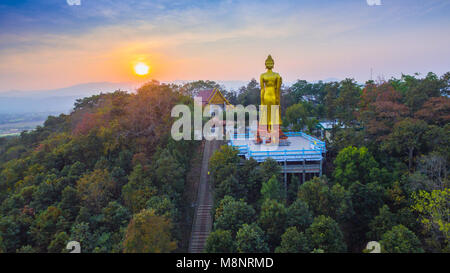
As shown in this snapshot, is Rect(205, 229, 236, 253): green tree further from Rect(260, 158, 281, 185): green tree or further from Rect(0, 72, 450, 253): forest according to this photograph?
Rect(260, 158, 281, 185): green tree

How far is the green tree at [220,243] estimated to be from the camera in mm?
9961

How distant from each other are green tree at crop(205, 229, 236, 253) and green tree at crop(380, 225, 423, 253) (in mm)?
5457

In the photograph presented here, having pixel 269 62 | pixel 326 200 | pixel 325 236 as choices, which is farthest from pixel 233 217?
pixel 269 62

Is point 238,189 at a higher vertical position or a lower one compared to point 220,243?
higher

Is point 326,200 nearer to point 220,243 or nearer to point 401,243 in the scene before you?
point 401,243

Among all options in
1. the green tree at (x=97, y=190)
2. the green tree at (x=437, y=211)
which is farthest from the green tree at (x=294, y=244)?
the green tree at (x=97, y=190)

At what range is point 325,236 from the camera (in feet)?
33.5

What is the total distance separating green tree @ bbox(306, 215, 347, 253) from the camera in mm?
10125

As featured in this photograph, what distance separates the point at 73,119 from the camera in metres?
29.4

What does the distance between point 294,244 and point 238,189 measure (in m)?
4.81

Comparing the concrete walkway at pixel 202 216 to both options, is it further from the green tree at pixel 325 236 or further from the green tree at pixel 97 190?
the green tree at pixel 325 236

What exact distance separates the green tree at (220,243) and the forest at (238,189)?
40 millimetres

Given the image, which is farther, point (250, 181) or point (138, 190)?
point (250, 181)

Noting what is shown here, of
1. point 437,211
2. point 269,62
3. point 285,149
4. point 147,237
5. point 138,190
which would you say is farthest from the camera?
point 269,62
